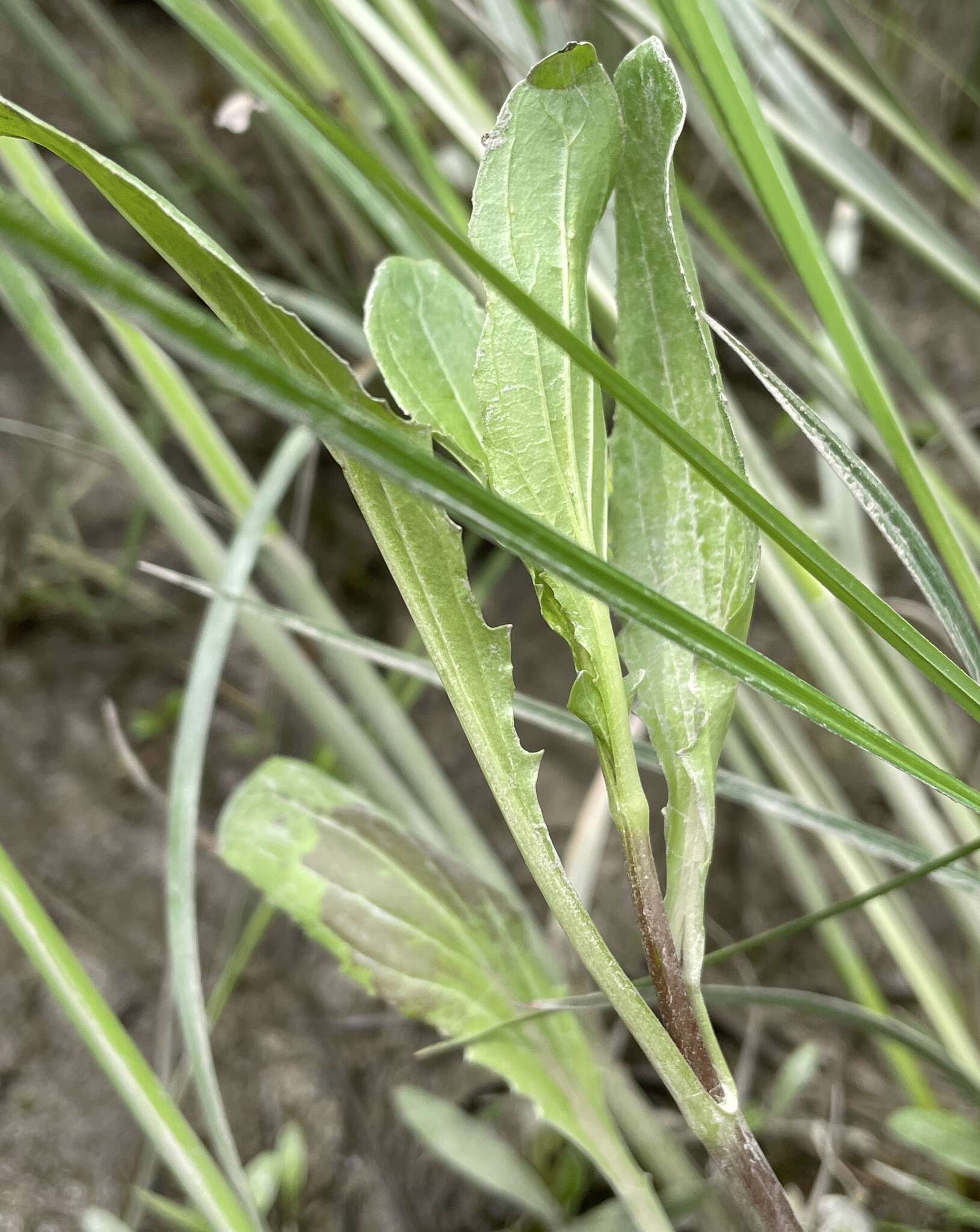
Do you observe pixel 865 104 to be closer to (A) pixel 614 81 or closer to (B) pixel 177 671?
(A) pixel 614 81

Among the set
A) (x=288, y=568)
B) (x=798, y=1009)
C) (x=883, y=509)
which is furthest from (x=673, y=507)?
(x=288, y=568)

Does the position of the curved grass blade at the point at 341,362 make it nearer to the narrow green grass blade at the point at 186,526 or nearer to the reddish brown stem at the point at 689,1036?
the reddish brown stem at the point at 689,1036

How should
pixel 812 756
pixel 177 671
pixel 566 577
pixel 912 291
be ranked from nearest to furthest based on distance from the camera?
pixel 566 577
pixel 812 756
pixel 177 671
pixel 912 291

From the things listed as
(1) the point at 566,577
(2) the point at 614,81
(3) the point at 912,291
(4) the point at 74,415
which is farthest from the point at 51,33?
(3) the point at 912,291

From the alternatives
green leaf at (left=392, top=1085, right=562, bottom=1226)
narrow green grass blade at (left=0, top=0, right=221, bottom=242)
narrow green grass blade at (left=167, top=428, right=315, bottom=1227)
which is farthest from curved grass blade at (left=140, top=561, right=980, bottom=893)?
narrow green grass blade at (left=0, top=0, right=221, bottom=242)

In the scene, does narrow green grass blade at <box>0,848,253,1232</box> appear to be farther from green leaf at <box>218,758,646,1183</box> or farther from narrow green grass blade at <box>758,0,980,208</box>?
narrow green grass blade at <box>758,0,980,208</box>

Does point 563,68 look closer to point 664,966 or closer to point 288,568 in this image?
point 664,966
